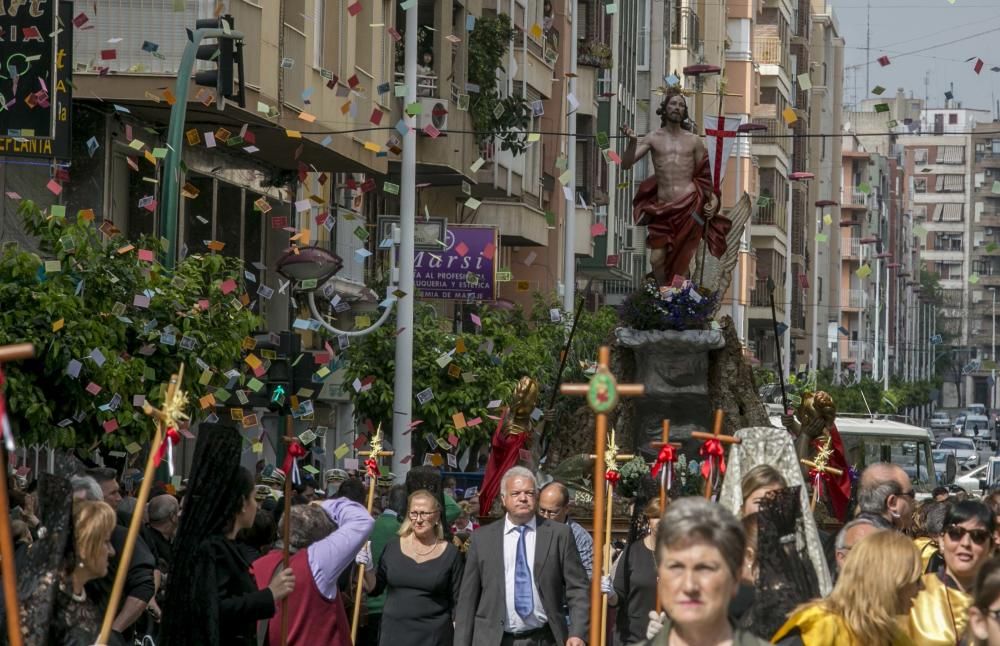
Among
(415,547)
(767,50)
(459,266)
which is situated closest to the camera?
(415,547)

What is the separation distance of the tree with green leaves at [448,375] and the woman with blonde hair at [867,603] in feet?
64.4

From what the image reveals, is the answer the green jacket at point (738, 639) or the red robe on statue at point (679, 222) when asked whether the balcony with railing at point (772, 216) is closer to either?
the red robe on statue at point (679, 222)

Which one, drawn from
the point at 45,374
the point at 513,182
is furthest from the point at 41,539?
the point at 513,182

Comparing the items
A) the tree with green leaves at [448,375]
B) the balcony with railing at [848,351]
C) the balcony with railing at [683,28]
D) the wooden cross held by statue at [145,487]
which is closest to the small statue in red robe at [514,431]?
the tree with green leaves at [448,375]

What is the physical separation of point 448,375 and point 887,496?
18.0m

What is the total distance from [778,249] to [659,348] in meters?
59.7

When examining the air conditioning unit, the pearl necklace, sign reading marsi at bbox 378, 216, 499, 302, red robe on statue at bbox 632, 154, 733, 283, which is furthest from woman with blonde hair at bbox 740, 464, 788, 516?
the air conditioning unit

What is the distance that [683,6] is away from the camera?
67500mm

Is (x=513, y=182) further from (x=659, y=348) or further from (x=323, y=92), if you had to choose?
(x=659, y=348)

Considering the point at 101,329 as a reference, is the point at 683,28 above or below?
above

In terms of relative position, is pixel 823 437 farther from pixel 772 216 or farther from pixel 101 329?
pixel 772 216

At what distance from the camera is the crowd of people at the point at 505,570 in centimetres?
754

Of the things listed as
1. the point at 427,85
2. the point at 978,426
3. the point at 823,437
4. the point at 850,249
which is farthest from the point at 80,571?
the point at 850,249

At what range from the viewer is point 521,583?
12078 mm
